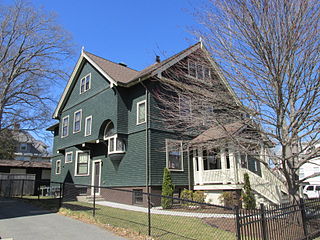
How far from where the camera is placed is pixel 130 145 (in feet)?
50.7

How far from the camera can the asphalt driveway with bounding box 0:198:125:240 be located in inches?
276

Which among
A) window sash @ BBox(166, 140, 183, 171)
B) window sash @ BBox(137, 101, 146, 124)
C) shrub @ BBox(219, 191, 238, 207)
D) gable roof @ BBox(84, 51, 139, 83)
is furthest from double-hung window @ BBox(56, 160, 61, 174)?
shrub @ BBox(219, 191, 238, 207)

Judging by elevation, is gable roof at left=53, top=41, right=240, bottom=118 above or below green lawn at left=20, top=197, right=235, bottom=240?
above

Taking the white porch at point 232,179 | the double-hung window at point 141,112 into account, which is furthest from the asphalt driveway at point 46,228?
the double-hung window at point 141,112

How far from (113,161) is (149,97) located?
4.47 metres

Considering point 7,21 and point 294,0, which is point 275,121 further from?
point 7,21

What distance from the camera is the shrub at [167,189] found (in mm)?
13059

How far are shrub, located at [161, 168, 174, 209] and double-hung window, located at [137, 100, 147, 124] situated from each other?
10.4ft

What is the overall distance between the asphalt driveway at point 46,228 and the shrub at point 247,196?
7.40 meters

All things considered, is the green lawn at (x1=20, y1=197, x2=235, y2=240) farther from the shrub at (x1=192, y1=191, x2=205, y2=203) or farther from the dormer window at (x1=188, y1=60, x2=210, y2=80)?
the dormer window at (x1=188, y1=60, x2=210, y2=80)

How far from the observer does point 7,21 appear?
728 inches

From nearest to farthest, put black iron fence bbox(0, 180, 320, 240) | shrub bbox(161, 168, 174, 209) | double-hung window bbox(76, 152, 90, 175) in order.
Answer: black iron fence bbox(0, 180, 320, 240) < shrub bbox(161, 168, 174, 209) < double-hung window bbox(76, 152, 90, 175)

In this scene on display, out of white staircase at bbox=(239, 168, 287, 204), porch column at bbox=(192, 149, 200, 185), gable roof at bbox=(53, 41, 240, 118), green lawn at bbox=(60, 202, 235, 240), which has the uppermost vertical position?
gable roof at bbox=(53, 41, 240, 118)

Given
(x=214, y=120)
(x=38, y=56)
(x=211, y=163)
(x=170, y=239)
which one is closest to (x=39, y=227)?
(x=170, y=239)
